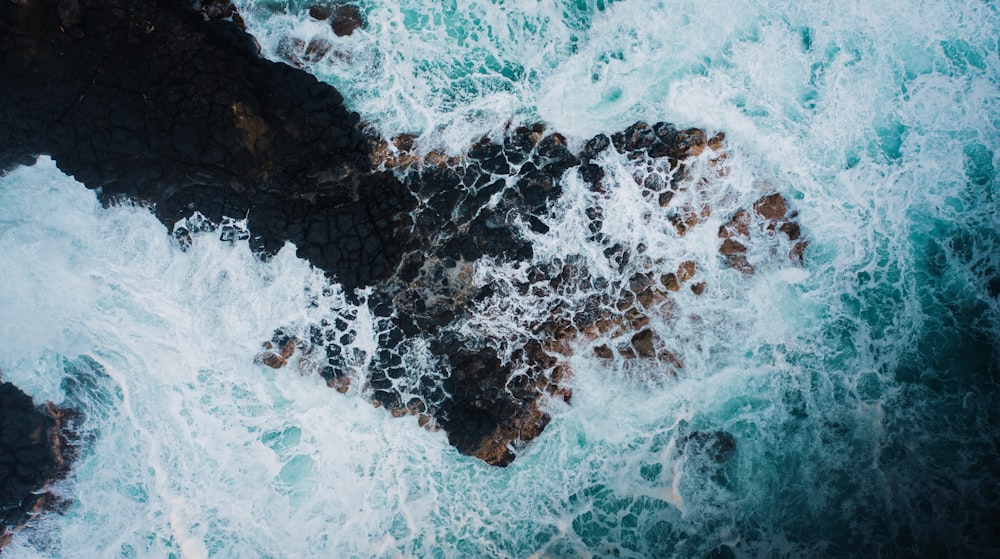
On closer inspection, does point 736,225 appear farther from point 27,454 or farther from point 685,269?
point 27,454

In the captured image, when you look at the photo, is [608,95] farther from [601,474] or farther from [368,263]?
[601,474]

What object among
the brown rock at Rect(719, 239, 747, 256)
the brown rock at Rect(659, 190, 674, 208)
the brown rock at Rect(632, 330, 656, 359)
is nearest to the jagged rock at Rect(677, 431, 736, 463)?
the brown rock at Rect(632, 330, 656, 359)

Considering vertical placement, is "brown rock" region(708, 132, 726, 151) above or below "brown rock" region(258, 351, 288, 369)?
above

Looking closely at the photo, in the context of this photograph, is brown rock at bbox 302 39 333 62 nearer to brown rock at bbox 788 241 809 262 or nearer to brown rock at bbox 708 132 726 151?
brown rock at bbox 708 132 726 151

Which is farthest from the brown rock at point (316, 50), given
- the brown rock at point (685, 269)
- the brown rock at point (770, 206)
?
the brown rock at point (770, 206)

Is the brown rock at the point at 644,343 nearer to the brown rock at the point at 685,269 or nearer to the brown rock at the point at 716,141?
the brown rock at the point at 685,269

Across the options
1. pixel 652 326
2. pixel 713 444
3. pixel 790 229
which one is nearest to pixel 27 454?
pixel 652 326
